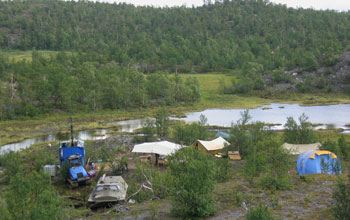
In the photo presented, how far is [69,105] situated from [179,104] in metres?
20.4

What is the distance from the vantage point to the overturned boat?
1892cm

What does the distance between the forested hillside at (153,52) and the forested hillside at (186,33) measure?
407 millimetres

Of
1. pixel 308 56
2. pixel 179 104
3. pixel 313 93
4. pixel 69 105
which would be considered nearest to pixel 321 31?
pixel 308 56

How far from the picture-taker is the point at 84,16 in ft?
540

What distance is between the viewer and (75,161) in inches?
978

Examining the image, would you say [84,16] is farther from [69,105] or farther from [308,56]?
[69,105]

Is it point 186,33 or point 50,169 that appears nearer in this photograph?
point 50,169

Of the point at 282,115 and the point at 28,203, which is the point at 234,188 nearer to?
the point at 28,203

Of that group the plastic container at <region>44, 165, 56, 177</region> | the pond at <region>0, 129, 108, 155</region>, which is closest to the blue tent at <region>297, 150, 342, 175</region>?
the plastic container at <region>44, 165, 56, 177</region>

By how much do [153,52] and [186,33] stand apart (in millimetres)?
35813

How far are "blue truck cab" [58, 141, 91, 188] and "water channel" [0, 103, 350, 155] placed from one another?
15.1 m

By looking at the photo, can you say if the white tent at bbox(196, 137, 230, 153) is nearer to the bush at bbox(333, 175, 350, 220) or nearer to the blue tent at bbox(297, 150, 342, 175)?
the blue tent at bbox(297, 150, 342, 175)

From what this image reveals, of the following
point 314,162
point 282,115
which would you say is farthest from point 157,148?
point 282,115

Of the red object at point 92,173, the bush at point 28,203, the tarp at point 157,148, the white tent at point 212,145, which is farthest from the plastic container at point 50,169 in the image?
the bush at point 28,203
